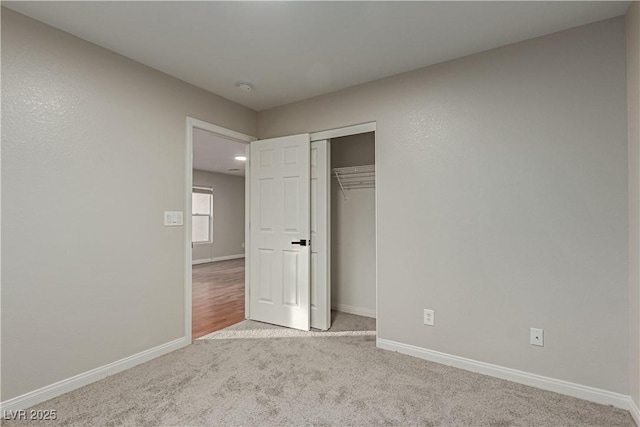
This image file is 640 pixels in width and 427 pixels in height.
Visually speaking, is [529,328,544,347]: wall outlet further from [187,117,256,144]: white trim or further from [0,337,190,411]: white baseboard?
[187,117,256,144]: white trim

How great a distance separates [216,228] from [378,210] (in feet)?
21.8

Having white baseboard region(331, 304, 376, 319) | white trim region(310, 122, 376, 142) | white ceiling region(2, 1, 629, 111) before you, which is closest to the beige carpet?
white baseboard region(331, 304, 376, 319)

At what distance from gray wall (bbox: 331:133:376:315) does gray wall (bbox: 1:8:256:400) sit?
6.09 feet

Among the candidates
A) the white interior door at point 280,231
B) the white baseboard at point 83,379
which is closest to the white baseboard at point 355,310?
the white interior door at point 280,231

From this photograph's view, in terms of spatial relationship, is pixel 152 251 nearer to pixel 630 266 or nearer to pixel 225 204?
pixel 630 266

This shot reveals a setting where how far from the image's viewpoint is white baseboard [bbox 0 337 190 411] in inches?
74.2

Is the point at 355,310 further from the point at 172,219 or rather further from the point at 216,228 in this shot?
the point at 216,228

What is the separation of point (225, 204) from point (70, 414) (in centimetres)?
721

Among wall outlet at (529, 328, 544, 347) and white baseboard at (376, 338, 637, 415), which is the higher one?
wall outlet at (529, 328, 544, 347)

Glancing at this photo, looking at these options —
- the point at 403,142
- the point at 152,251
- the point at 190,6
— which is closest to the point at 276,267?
the point at 152,251

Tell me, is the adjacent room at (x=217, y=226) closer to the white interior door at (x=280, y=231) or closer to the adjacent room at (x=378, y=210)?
the white interior door at (x=280, y=231)

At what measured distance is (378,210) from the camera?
2.85 meters

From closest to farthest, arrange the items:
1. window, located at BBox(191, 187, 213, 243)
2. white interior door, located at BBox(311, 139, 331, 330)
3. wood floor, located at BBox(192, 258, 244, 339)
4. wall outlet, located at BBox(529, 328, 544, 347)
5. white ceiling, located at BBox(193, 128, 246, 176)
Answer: wall outlet, located at BBox(529, 328, 544, 347) → white interior door, located at BBox(311, 139, 331, 330) → wood floor, located at BBox(192, 258, 244, 339) → white ceiling, located at BBox(193, 128, 246, 176) → window, located at BBox(191, 187, 213, 243)

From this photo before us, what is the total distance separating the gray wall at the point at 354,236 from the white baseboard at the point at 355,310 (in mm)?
12
